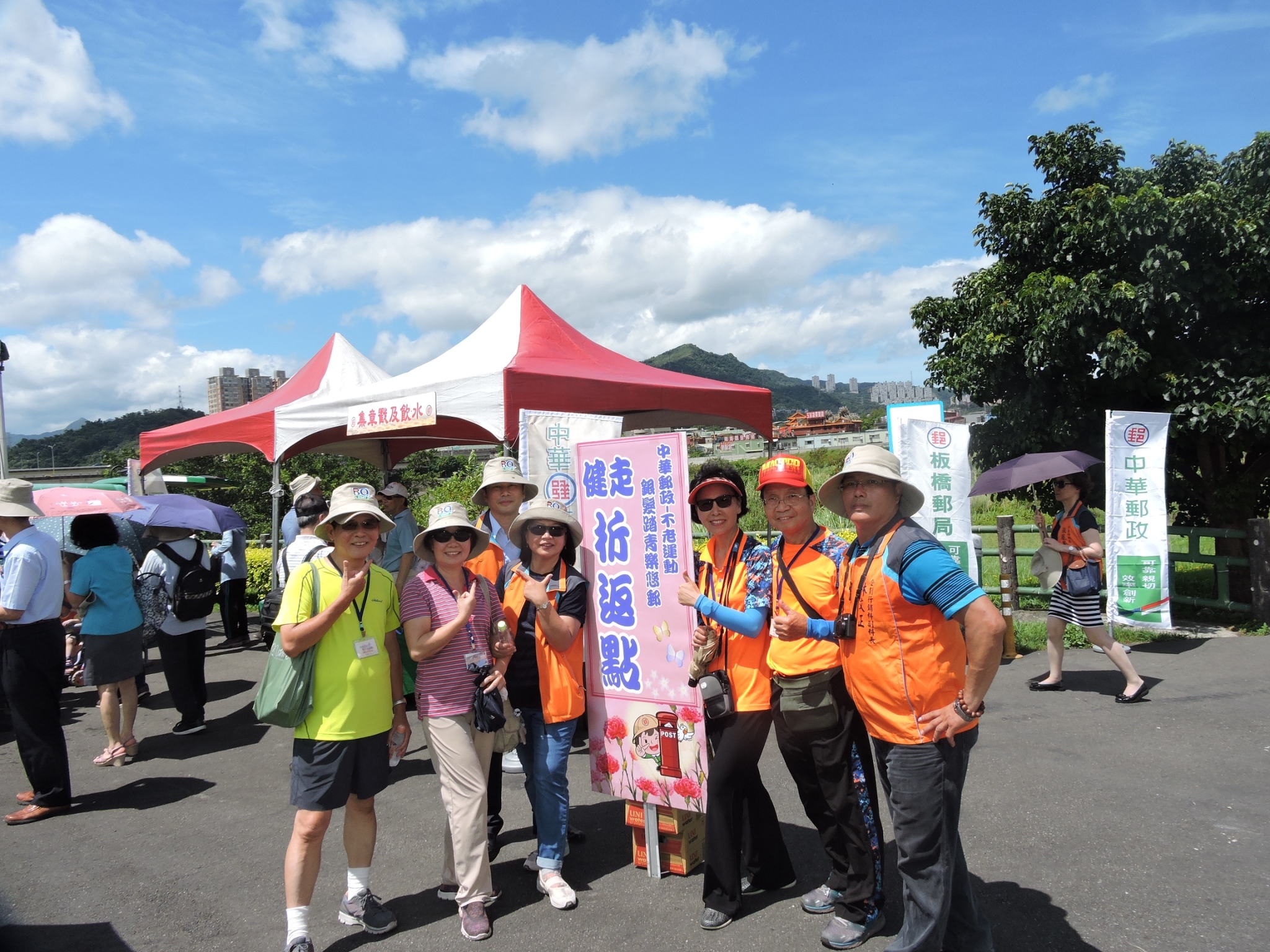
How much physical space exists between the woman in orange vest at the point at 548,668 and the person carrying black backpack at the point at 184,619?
3.62 meters

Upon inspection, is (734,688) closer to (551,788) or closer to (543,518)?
(551,788)

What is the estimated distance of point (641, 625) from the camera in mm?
3416

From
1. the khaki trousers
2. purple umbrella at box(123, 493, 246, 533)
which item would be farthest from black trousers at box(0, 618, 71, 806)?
the khaki trousers

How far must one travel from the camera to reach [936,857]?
95.9 inches

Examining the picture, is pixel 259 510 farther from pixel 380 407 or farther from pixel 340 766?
pixel 340 766

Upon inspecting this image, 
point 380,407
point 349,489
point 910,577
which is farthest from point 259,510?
point 910,577

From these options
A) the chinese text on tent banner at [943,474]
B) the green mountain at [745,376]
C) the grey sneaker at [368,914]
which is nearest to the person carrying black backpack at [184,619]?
the grey sneaker at [368,914]

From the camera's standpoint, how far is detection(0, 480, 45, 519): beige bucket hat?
4246 mm

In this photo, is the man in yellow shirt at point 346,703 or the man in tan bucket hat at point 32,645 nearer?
the man in yellow shirt at point 346,703

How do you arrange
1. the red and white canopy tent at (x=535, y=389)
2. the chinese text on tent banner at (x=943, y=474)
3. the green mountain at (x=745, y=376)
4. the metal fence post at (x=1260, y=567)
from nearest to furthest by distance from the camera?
the red and white canopy tent at (x=535, y=389) → the chinese text on tent banner at (x=943, y=474) → the metal fence post at (x=1260, y=567) → the green mountain at (x=745, y=376)

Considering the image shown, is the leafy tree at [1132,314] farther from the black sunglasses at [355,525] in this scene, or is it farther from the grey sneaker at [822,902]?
the black sunglasses at [355,525]

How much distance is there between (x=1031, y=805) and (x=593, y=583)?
2474 mm

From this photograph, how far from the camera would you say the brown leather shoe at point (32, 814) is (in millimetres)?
4316

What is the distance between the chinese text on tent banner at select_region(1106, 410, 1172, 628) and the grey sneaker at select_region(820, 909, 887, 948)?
5.20 metres
